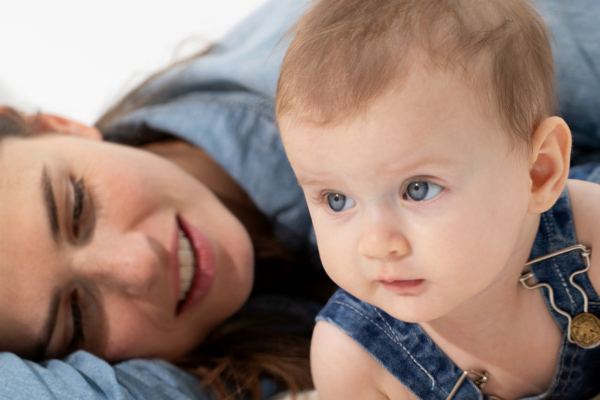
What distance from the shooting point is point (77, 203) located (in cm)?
88

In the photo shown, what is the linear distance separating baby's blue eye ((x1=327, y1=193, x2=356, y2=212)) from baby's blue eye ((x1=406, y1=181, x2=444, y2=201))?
0.06 meters

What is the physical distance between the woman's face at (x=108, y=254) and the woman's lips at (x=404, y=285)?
46 cm

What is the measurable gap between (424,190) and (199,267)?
56 centimetres

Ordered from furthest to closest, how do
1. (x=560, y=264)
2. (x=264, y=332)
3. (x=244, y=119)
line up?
(x=244, y=119) < (x=264, y=332) < (x=560, y=264)

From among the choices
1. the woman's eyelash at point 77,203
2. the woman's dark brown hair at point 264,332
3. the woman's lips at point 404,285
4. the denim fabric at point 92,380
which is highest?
the woman's lips at point 404,285

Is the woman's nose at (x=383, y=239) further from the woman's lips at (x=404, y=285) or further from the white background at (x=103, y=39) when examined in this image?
the white background at (x=103, y=39)

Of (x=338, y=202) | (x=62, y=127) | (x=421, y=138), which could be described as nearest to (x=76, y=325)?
(x=62, y=127)

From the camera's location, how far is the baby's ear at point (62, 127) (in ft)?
3.63

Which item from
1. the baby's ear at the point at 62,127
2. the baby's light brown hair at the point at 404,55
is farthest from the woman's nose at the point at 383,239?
the baby's ear at the point at 62,127

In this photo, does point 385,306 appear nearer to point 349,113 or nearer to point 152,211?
point 349,113

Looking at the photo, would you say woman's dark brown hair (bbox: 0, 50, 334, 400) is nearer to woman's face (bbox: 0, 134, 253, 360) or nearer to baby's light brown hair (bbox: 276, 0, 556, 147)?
woman's face (bbox: 0, 134, 253, 360)

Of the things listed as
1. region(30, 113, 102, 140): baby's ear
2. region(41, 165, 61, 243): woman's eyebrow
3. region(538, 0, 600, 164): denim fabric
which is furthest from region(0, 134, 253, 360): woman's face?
region(538, 0, 600, 164): denim fabric

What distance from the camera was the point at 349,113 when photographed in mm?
478

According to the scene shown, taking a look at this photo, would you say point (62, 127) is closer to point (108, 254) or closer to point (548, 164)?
point (108, 254)
